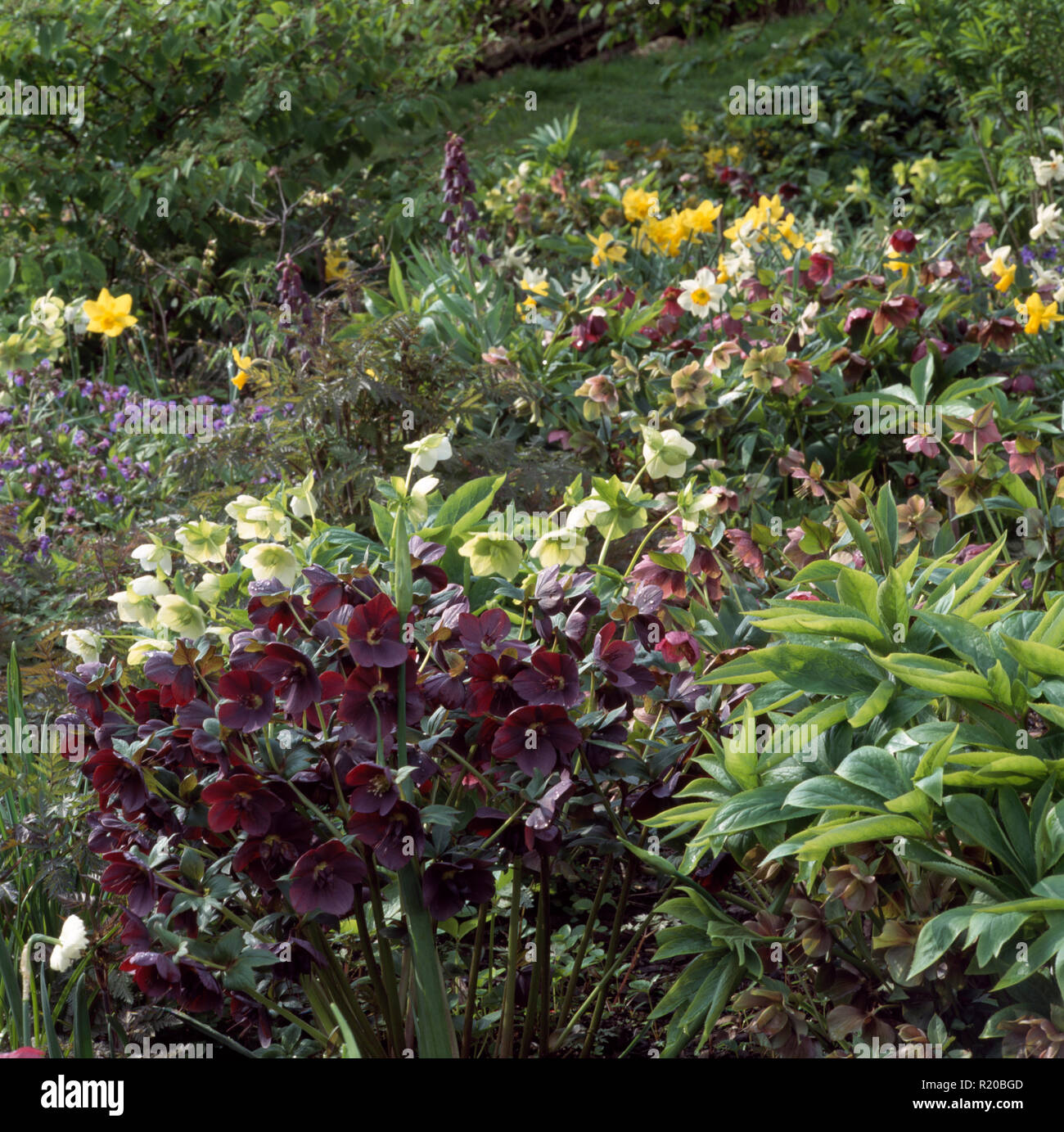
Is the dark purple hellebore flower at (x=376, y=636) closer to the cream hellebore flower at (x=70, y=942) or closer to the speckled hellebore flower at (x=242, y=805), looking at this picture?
the speckled hellebore flower at (x=242, y=805)

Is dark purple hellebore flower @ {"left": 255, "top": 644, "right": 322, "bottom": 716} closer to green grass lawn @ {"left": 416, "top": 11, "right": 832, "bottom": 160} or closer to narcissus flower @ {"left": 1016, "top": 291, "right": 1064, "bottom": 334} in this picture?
narcissus flower @ {"left": 1016, "top": 291, "right": 1064, "bottom": 334}

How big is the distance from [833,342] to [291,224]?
286cm

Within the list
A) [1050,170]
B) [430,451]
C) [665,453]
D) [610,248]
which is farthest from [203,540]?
[1050,170]

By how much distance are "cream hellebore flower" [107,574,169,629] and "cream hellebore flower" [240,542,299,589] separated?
0.13m

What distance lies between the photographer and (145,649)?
1687mm

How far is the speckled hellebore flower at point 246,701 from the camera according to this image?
4.77ft

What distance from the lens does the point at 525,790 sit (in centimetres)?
152

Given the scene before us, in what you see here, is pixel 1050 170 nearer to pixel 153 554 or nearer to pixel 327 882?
pixel 153 554

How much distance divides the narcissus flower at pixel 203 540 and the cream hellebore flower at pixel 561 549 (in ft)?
1.74

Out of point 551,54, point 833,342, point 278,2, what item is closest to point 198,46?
point 278,2

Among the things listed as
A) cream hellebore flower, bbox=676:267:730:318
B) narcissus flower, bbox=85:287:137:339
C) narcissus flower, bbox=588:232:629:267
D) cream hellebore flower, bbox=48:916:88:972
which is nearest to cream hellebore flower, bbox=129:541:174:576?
cream hellebore flower, bbox=48:916:88:972

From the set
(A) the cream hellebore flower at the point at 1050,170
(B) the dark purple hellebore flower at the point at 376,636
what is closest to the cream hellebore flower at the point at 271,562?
(B) the dark purple hellebore flower at the point at 376,636

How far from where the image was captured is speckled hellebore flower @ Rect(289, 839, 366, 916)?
1432 millimetres

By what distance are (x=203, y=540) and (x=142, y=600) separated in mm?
147
